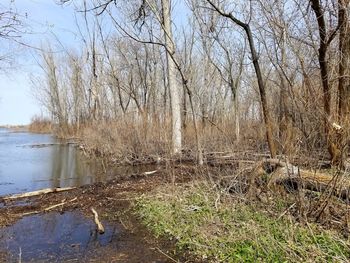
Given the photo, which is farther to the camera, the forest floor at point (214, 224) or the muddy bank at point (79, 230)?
the muddy bank at point (79, 230)

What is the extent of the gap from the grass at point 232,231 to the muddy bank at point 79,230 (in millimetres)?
345

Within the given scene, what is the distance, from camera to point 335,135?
5.90 metres

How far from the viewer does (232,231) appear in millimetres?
4844

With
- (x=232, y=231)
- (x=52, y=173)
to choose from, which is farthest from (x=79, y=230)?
(x=52, y=173)

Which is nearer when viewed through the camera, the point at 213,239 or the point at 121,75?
the point at 213,239

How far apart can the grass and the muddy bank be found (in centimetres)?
35

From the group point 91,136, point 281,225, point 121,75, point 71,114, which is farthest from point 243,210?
point 71,114

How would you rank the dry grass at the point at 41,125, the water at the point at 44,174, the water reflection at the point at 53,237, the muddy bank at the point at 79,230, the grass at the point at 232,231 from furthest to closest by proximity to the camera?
the dry grass at the point at 41,125, the water at the point at 44,174, the water reflection at the point at 53,237, the muddy bank at the point at 79,230, the grass at the point at 232,231

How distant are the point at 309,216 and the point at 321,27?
195 inches

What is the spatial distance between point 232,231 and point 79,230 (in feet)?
9.04

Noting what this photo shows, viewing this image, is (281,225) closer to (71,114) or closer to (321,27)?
(321,27)

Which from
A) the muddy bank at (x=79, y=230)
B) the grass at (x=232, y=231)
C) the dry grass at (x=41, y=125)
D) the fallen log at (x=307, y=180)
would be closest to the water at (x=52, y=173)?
the muddy bank at (x=79, y=230)

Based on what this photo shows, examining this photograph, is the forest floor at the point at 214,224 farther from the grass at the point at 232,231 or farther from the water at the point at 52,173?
the water at the point at 52,173

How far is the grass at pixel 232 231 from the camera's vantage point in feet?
13.0
